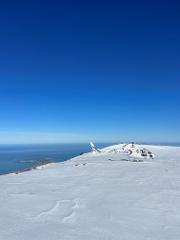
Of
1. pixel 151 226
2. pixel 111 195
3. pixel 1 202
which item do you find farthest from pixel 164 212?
pixel 1 202

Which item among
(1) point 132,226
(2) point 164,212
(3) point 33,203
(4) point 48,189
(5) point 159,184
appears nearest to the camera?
(1) point 132,226

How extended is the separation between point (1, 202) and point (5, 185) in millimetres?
2554

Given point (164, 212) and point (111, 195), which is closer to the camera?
point (164, 212)

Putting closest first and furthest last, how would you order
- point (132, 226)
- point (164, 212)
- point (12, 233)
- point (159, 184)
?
point (12, 233) < point (132, 226) < point (164, 212) < point (159, 184)

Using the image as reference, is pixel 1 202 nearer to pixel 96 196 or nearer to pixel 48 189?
pixel 48 189

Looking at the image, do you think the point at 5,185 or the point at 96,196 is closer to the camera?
the point at 96,196

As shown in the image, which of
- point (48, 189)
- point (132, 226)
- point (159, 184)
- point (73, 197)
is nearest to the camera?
point (132, 226)

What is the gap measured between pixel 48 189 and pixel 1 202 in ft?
6.38

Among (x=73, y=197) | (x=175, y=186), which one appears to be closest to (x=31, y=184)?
(x=73, y=197)

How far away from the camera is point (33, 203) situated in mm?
6527

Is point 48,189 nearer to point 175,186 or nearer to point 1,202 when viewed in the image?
point 1,202

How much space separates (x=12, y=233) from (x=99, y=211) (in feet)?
6.70

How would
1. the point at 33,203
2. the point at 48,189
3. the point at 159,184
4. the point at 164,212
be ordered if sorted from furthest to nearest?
the point at 159,184, the point at 48,189, the point at 33,203, the point at 164,212

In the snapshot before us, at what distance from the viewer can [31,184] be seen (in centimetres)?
930
